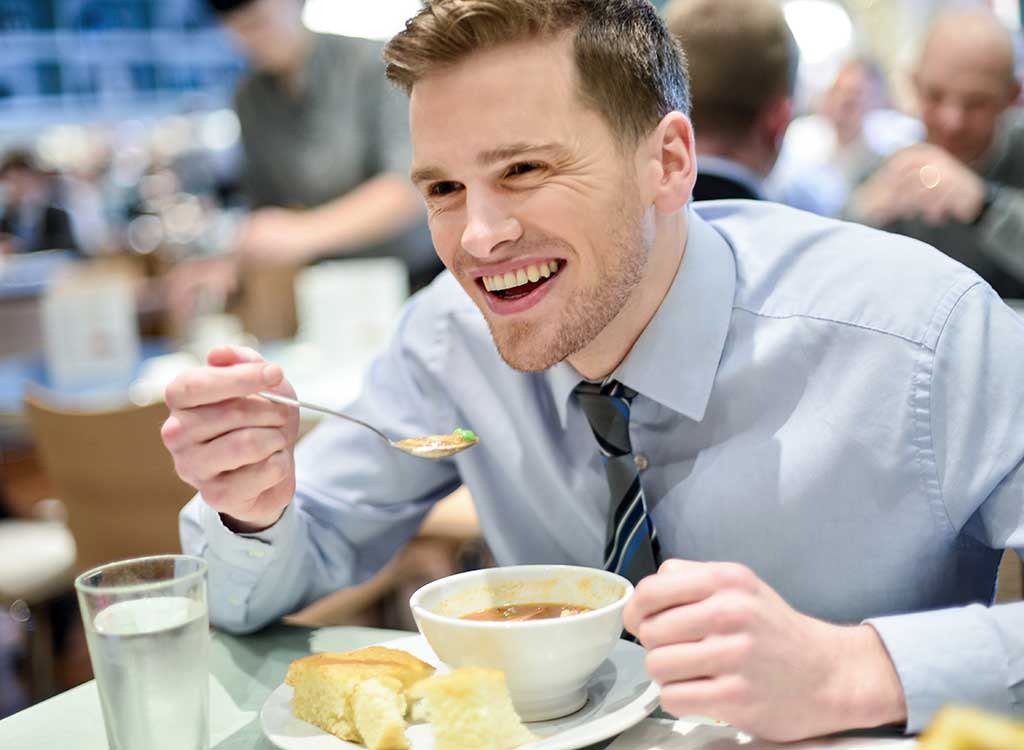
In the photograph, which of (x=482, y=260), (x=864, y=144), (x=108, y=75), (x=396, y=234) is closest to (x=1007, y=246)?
(x=396, y=234)

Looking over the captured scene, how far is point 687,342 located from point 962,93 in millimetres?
2619

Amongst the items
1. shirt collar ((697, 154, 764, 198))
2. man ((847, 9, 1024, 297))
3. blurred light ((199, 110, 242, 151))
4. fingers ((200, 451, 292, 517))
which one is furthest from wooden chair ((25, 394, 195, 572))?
blurred light ((199, 110, 242, 151))

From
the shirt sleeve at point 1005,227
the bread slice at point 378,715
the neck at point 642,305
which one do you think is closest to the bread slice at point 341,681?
the bread slice at point 378,715

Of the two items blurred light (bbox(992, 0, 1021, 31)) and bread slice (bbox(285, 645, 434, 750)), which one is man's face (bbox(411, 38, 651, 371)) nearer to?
bread slice (bbox(285, 645, 434, 750))

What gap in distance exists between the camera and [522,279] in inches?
47.1

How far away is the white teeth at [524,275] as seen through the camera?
119cm

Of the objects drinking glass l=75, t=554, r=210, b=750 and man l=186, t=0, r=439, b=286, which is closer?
drinking glass l=75, t=554, r=210, b=750

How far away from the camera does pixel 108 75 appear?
1062 cm

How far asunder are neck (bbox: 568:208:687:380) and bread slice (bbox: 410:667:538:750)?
1.57 feet

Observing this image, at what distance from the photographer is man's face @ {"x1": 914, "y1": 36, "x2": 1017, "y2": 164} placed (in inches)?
134

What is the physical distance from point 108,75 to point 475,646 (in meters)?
10.8

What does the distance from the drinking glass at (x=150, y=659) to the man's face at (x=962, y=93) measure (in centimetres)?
313

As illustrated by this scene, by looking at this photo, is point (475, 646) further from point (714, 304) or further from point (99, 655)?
point (714, 304)

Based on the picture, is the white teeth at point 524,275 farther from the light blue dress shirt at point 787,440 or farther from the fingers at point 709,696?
the fingers at point 709,696
